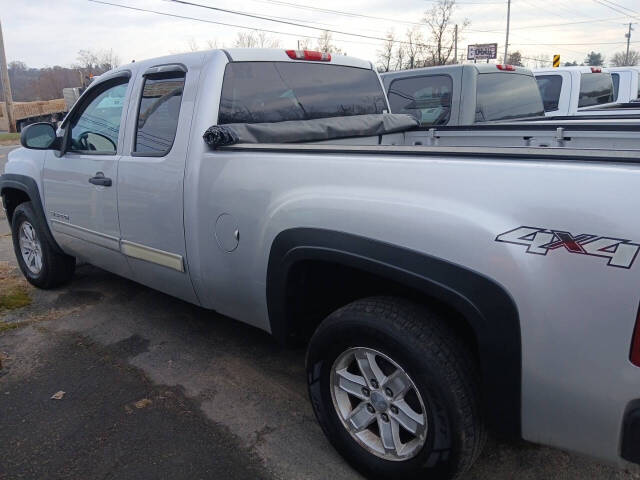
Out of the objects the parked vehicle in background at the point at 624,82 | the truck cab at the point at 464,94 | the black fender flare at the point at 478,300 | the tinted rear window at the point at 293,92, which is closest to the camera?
the black fender flare at the point at 478,300

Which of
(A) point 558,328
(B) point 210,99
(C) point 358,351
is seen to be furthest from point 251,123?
(A) point 558,328

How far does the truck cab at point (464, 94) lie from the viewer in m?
5.98

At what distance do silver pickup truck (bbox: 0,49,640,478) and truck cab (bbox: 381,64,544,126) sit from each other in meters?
2.59

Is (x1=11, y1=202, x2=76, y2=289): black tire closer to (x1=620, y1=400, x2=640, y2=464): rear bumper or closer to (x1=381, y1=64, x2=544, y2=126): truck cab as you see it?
(x1=381, y1=64, x2=544, y2=126): truck cab

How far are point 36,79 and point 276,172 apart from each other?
65.0m

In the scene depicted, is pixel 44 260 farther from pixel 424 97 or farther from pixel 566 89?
pixel 566 89

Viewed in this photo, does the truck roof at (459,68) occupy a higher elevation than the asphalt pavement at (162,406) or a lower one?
higher

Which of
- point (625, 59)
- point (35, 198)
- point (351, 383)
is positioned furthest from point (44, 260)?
point (625, 59)

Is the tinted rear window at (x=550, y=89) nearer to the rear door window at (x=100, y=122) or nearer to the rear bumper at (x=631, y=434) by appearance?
the rear door window at (x=100, y=122)

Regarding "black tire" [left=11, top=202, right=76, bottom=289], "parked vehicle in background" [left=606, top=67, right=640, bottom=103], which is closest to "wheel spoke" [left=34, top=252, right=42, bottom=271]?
"black tire" [left=11, top=202, right=76, bottom=289]

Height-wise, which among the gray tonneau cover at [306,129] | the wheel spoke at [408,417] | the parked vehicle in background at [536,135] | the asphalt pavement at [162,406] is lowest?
the asphalt pavement at [162,406]

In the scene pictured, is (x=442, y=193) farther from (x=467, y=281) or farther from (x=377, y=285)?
(x=377, y=285)

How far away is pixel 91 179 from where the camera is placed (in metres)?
3.72

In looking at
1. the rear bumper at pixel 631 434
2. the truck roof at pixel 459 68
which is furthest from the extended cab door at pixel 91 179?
the truck roof at pixel 459 68
